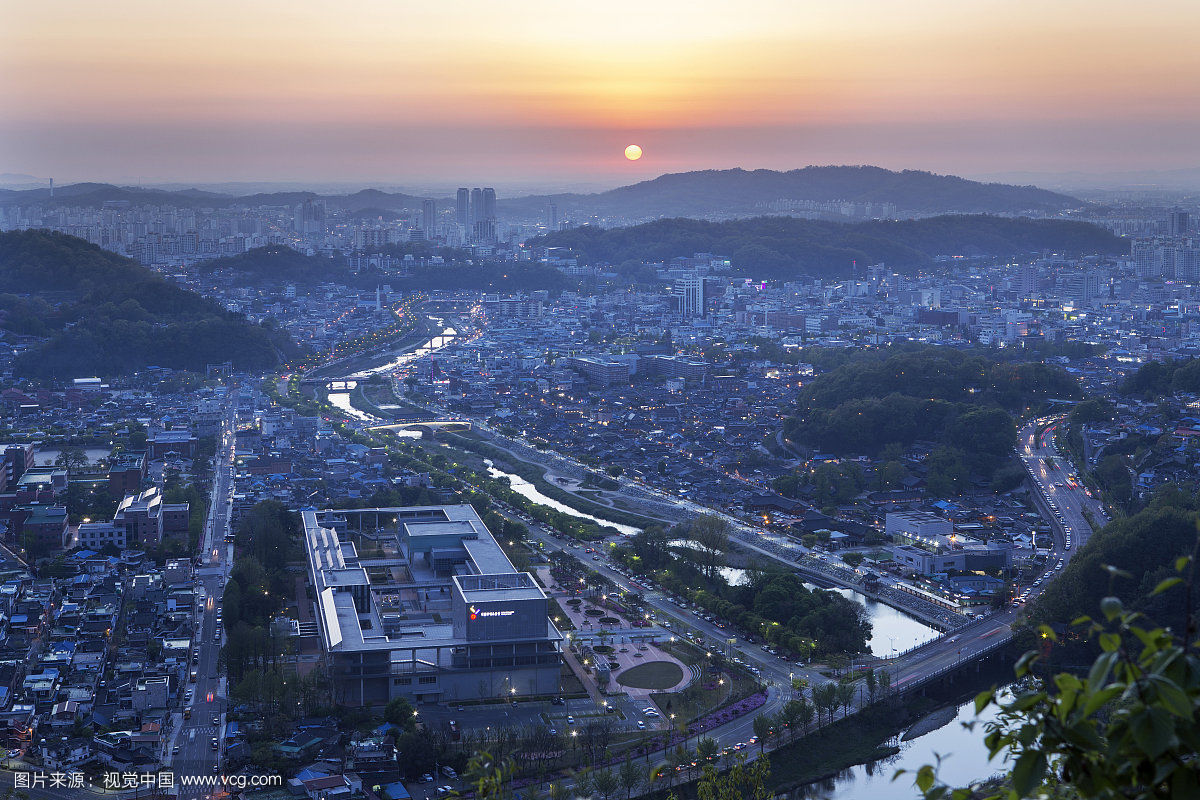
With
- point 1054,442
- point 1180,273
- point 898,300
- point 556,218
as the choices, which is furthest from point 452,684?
point 556,218

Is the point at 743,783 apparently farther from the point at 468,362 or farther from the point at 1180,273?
the point at 1180,273

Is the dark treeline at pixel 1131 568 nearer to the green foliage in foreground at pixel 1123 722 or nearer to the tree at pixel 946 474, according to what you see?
the tree at pixel 946 474

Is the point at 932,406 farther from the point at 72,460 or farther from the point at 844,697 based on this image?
the point at 72,460

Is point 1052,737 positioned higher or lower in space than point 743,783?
higher

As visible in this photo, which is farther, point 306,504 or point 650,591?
point 306,504

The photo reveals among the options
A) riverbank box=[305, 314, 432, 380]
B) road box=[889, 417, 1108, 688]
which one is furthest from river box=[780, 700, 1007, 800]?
riverbank box=[305, 314, 432, 380]

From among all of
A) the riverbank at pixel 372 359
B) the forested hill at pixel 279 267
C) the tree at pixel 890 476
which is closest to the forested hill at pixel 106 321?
the riverbank at pixel 372 359
